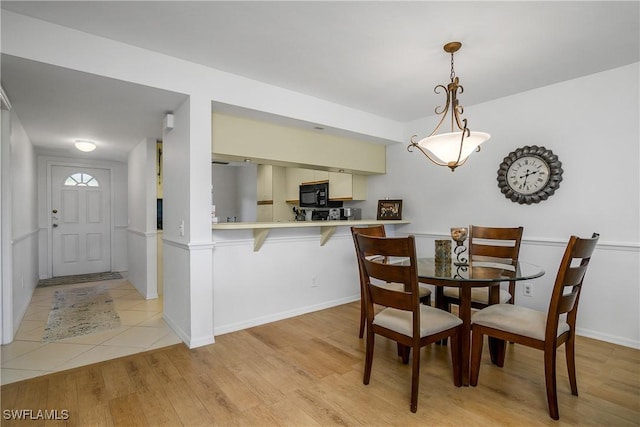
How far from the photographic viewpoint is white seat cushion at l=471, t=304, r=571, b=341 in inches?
71.3

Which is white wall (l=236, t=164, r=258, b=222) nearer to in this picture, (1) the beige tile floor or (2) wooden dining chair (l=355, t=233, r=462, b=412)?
(1) the beige tile floor

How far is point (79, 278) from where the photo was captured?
531 cm

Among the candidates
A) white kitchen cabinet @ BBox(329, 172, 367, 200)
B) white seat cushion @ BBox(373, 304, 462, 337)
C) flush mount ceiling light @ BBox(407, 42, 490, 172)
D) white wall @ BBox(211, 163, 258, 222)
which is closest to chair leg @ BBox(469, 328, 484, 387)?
white seat cushion @ BBox(373, 304, 462, 337)

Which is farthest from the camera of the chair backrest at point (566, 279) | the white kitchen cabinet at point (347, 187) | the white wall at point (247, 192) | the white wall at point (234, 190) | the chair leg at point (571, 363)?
the white wall at point (234, 190)

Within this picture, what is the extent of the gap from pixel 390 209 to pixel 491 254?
161 centimetres

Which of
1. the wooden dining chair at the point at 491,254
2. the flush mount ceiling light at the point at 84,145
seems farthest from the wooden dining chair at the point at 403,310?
the flush mount ceiling light at the point at 84,145

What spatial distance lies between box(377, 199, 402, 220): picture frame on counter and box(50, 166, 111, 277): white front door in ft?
16.0

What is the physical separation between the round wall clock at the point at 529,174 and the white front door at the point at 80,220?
6.27 meters

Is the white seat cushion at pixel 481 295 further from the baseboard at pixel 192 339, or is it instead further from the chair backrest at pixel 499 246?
the baseboard at pixel 192 339

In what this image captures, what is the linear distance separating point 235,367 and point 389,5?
2510 mm

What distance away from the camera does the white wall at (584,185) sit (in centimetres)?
264

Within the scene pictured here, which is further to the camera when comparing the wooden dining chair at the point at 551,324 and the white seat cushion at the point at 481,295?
the white seat cushion at the point at 481,295

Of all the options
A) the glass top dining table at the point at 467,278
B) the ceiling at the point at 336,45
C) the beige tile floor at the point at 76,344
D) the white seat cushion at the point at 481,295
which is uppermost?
the ceiling at the point at 336,45

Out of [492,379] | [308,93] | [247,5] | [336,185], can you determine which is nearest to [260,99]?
[308,93]
